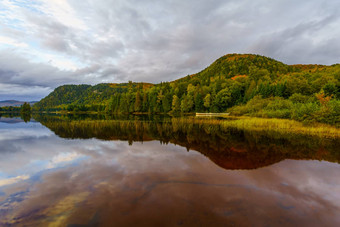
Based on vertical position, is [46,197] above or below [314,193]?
above

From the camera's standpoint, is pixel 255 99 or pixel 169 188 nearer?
pixel 169 188

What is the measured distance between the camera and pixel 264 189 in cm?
904

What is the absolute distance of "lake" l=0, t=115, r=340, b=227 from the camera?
6434 millimetres

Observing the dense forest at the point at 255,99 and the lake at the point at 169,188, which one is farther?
the dense forest at the point at 255,99

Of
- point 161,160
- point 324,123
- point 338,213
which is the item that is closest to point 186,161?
point 161,160

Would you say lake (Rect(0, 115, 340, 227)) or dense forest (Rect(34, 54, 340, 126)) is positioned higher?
dense forest (Rect(34, 54, 340, 126))

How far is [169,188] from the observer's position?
9.00 m

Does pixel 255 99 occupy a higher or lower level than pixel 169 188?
higher

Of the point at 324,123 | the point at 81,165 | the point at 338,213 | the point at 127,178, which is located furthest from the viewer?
the point at 324,123

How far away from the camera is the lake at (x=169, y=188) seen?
643 cm

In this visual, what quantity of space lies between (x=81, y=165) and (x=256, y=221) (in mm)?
11772

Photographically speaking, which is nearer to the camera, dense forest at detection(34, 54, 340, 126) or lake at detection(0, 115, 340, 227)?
lake at detection(0, 115, 340, 227)

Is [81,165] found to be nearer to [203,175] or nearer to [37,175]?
[37,175]

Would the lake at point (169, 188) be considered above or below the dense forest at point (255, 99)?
below
